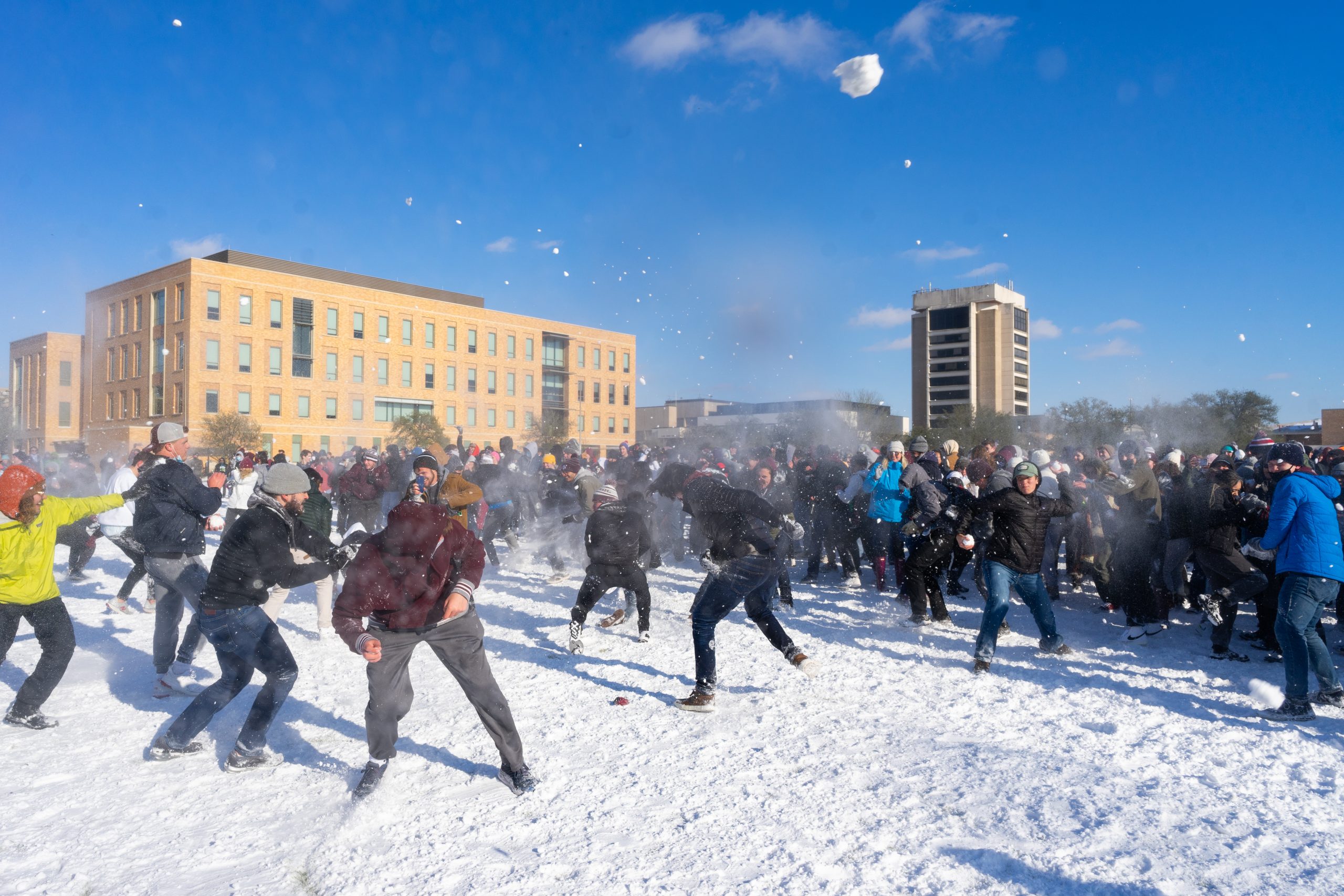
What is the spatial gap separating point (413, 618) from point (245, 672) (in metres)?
1.39

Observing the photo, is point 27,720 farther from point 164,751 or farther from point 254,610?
point 254,610

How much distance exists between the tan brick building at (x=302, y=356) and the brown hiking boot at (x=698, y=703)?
4878cm

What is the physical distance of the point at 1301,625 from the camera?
4.93 meters

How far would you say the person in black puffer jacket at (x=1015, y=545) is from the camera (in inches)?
243

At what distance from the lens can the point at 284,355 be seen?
5134 centimetres

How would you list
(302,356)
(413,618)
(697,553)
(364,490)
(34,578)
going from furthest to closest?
(302,356)
(364,490)
(697,553)
(34,578)
(413,618)

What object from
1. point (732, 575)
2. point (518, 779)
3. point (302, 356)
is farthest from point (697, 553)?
point (302, 356)

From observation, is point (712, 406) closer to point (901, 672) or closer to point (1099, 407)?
point (1099, 407)

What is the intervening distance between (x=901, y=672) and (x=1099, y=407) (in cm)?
4905

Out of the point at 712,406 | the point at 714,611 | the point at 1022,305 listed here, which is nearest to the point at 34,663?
the point at 714,611

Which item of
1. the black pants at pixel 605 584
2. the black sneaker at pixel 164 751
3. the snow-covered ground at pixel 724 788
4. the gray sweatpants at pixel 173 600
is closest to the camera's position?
the snow-covered ground at pixel 724 788

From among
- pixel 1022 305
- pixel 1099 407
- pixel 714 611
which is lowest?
pixel 714 611

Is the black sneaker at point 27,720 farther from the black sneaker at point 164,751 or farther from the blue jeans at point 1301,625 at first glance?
the blue jeans at point 1301,625

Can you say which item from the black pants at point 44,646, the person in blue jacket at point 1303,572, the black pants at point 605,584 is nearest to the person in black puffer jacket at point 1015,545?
the person in blue jacket at point 1303,572
